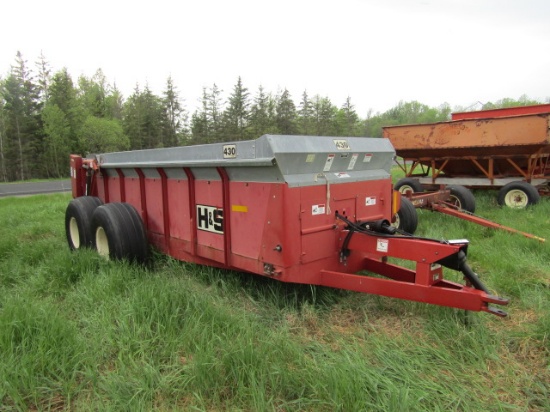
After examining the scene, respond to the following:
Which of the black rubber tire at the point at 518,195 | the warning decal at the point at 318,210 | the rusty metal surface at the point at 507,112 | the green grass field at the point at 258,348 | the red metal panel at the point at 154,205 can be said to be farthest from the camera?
the rusty metal surface at the point at 507,112

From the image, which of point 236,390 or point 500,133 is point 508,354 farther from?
point 500,133

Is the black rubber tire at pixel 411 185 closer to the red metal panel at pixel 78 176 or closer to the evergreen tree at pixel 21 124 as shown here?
the red metal panel at pixel 78 176

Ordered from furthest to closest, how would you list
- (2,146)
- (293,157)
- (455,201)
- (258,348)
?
1. (2,146)
2. (455,201)
3. (293,157)
4. (258,348)

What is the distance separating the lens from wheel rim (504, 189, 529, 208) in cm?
841

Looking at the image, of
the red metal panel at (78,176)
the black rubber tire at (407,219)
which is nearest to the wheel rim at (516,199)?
the black rubber tire at (407,219)

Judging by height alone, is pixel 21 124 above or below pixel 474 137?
above

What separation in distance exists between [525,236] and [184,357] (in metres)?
4.83

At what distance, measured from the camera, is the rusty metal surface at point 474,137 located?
26.4 ft

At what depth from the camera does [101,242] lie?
4816 millimetres

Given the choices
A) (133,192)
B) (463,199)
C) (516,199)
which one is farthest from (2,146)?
(516,199)

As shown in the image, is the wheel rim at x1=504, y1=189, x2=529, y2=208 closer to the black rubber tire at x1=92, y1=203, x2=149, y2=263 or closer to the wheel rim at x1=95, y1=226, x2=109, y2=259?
the black rubber tire at x1=92, y1=203, x2=149, y2=263

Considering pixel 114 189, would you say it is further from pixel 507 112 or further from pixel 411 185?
pixel 507 112

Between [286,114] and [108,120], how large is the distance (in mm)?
19281

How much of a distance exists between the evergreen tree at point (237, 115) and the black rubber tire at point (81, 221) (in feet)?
127
